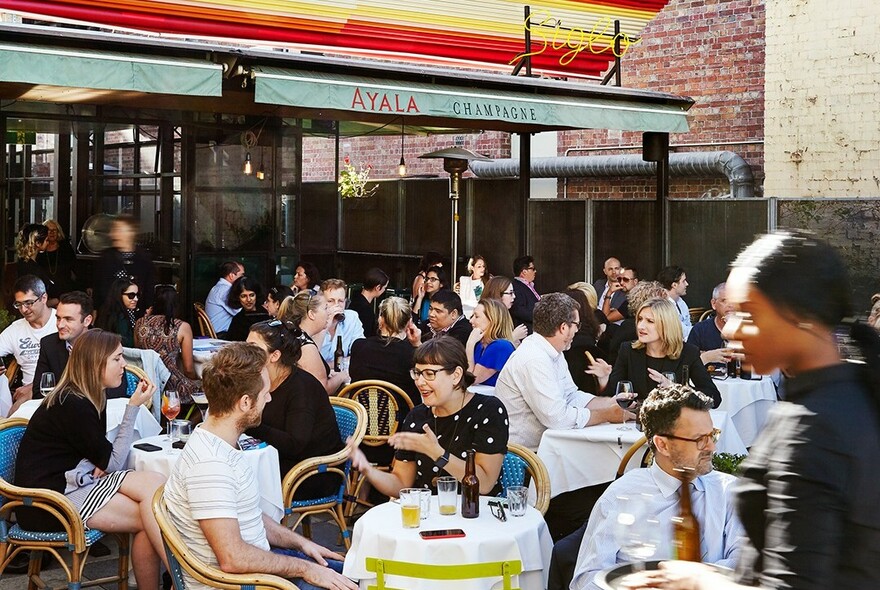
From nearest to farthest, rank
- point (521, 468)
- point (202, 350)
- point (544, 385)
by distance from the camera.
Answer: point (521, 468) < point (544, 385) < point (202, 350)

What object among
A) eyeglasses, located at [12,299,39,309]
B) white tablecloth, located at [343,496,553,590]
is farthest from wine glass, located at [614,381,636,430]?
eyeglasses, located at [12,299,39,309]

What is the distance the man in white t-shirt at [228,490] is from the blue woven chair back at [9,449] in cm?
161

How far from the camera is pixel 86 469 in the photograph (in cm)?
495

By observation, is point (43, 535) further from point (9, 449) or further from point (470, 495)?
point (470, 495)

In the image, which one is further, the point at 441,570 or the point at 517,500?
the point at 517,500

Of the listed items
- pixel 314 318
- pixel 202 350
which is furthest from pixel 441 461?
pixel 202 350

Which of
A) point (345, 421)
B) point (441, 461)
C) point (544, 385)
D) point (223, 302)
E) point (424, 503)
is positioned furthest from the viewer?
point (223, 302)

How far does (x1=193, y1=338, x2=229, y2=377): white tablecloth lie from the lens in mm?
8055

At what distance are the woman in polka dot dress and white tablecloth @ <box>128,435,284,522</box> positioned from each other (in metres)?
0.67

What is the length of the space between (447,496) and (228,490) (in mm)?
→ 801

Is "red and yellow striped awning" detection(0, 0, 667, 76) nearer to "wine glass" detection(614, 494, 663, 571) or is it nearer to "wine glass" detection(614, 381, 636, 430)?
"wine glass" detection(614, 381, 636, 430)

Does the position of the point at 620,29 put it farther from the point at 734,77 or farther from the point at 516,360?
the point at 516,360

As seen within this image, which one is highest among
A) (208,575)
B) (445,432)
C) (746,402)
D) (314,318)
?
(314,318)

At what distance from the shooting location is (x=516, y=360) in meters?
5.73
